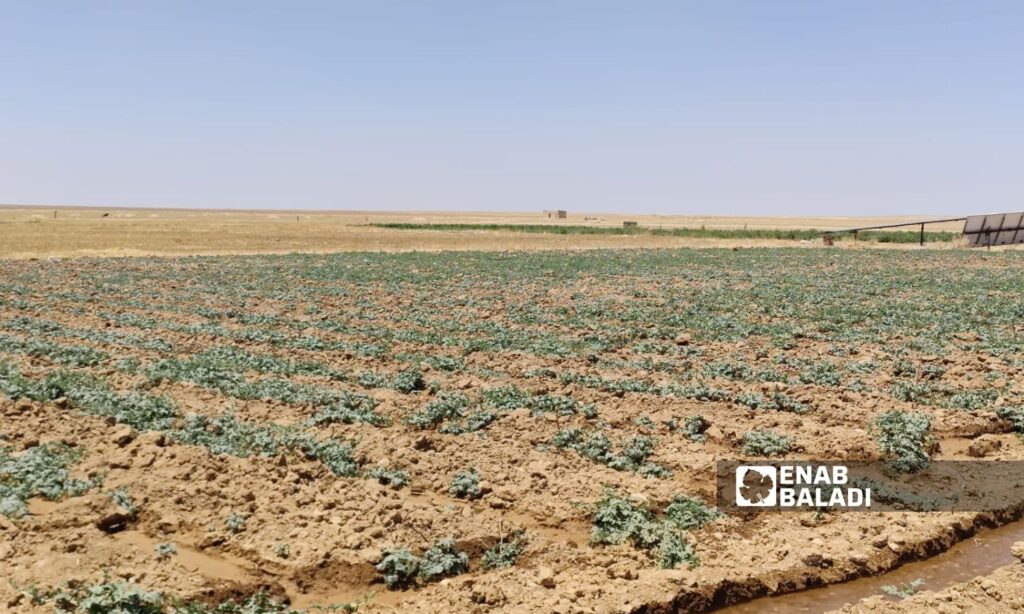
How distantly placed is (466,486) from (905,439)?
491cm

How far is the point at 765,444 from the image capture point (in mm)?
9188

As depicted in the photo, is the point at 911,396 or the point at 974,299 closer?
the point at 911,396

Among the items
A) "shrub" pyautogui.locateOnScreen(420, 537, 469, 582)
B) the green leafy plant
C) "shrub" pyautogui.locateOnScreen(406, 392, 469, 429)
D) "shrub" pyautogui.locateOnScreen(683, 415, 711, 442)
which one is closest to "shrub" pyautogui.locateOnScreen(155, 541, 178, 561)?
"shrub" pyautogui.locateOnScreen(420, 537, 469, 582)

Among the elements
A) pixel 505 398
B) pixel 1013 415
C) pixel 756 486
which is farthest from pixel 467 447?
pixel 1013 415

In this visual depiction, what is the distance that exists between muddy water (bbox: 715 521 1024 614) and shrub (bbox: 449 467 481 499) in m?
2.46

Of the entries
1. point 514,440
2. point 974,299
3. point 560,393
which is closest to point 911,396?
point 560,393

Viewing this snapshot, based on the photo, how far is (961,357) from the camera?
45.6 ft

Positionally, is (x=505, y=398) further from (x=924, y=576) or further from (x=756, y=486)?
(x=924, y=576)

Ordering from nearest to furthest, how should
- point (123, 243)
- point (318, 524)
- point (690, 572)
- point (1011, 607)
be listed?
1. point (1011, 607)
2. point (690, 572)
3. point (318, 524)
4. point (123, 243)

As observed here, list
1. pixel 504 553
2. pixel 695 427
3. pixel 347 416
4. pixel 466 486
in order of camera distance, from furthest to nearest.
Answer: pixel 347 416 → pixel 695 427 → pixel 466 486 → pixel 504 553

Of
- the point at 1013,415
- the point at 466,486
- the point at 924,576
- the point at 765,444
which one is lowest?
the point at 924,576

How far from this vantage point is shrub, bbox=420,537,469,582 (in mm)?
6402

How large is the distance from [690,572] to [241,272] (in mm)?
26057

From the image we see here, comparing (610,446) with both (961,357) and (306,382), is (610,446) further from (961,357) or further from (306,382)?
(961,357)
